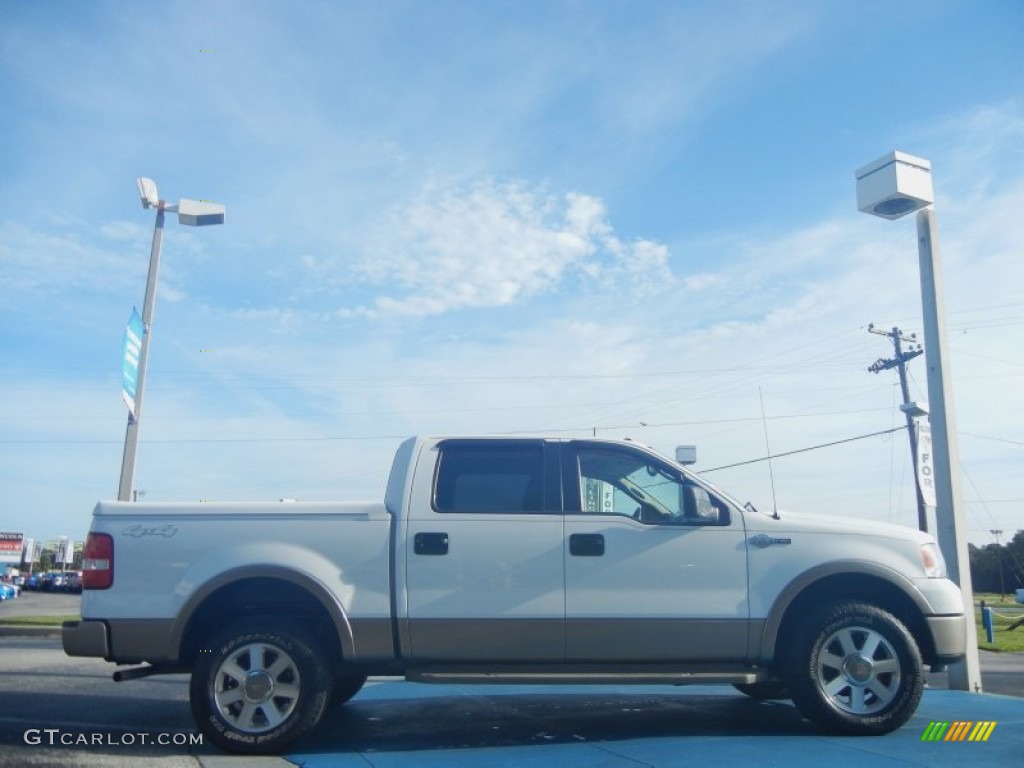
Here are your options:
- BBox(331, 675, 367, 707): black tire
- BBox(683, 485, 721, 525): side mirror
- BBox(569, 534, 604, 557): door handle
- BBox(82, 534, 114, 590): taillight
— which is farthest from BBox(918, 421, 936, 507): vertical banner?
BBox(82, 534, 114, 590): taillight

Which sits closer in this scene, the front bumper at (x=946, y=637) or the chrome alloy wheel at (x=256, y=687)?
the chrome alloy wheel at (x=256, y=687)

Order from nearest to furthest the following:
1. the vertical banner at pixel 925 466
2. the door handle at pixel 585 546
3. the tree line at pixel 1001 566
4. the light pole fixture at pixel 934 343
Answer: the door handle at pixel 585 546 < the light pole fixture at pixel 934 343 < the vertical banner at pixel 925 466 < the tree line at pixel 1001 566

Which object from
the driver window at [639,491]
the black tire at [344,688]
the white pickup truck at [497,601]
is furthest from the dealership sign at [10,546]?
the driver window at [639,491]

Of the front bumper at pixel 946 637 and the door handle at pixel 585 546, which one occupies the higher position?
the door handle at pixel 585 546

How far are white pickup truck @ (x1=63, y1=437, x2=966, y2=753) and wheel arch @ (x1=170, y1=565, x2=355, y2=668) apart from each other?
0.01m

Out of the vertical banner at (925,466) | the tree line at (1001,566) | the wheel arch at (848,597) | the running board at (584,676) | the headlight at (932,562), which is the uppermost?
the vertical banner at (925,466)

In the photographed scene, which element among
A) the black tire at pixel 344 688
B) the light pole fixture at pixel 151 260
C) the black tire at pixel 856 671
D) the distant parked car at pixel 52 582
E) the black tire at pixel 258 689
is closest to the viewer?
the black tire at pixel 258 689

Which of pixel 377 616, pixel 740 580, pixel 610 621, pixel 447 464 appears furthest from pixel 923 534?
pixel 377 616

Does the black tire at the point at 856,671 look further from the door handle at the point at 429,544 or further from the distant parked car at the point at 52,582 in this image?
the distant parked car at the point at 52,582

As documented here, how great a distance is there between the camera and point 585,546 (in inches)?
233

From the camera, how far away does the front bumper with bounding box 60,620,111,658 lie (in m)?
5.62

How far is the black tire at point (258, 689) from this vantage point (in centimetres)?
554

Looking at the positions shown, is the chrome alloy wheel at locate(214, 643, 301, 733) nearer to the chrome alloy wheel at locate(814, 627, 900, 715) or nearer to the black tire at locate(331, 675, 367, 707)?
the black tire at locate(331, 675, 367, 707)

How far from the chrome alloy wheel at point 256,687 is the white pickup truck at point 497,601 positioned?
0.01 m
